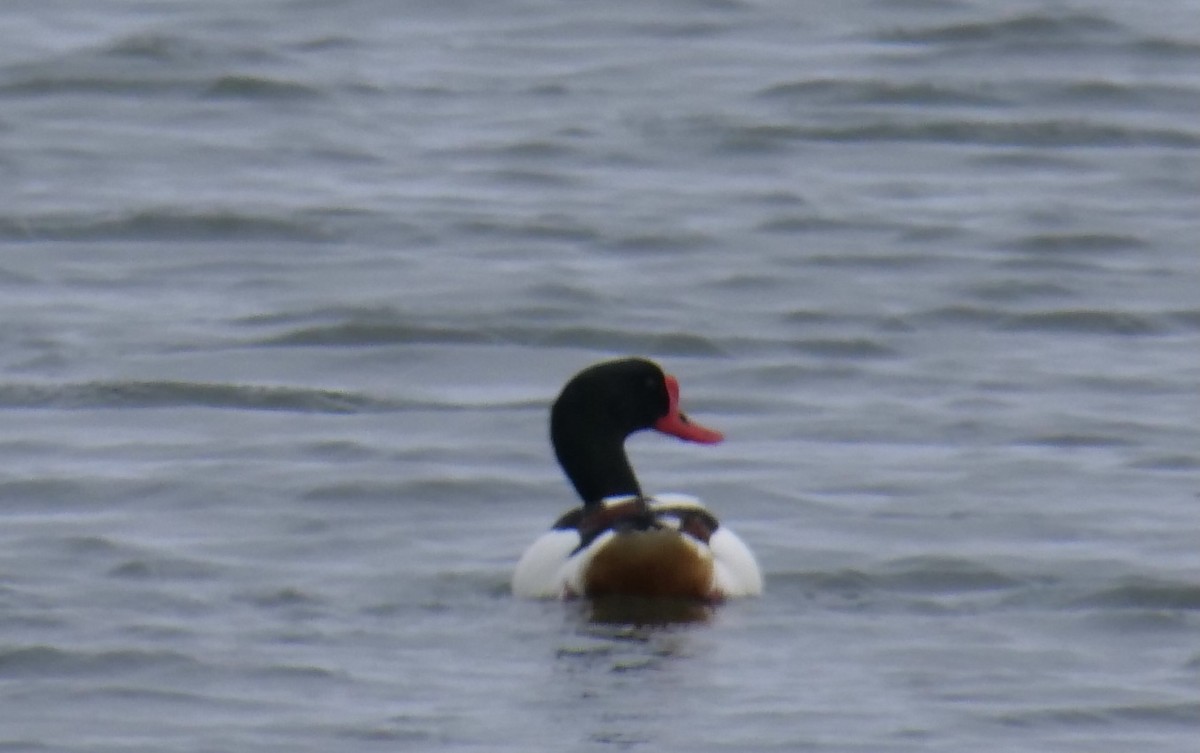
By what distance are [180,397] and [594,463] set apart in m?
3.32

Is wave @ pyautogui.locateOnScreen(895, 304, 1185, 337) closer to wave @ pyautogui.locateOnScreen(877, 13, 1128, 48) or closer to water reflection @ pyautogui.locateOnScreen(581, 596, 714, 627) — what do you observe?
water reflection @ pyautogui.locateOnScreen(581, 596, 714, 627)

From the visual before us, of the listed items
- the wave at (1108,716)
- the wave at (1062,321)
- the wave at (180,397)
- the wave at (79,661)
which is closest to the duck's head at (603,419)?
the wave at (79,661)

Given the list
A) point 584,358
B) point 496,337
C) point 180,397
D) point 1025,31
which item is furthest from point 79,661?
point 1025,31

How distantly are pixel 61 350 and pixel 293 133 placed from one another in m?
6.49

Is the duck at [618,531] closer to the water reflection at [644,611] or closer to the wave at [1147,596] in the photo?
the water reflection at [644,611]

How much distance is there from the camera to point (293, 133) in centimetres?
2108

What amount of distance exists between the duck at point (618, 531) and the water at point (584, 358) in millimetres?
141

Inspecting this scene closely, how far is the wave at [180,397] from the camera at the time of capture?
45.4 ft

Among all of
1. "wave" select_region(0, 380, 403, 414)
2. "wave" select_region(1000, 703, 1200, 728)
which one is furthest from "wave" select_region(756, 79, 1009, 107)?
"wave" select_region(1000, 703, 1200, 728)

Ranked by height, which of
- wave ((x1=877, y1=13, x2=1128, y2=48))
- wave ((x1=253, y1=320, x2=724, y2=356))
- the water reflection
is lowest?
wave ((x1=253, y1=320, x2=724, y2=356))

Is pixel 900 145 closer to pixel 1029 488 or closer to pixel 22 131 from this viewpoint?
pixel 22 131

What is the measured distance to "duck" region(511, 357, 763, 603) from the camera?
1017cm

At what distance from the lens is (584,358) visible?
1510 centimetres

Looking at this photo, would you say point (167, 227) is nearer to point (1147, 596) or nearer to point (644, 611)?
point (644, 611)
